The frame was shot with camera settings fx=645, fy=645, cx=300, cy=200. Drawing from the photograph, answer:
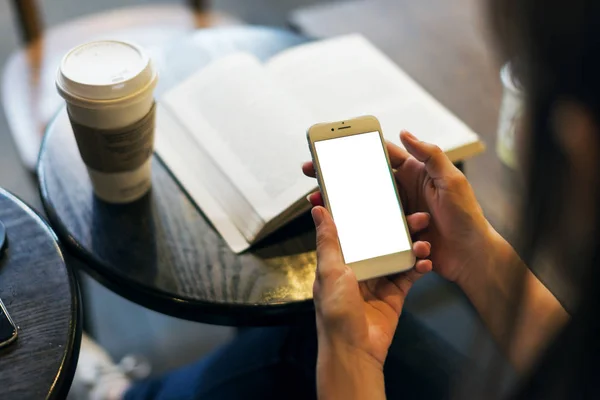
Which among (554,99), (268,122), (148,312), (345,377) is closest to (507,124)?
(268,122)

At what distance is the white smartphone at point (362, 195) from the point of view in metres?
0.65

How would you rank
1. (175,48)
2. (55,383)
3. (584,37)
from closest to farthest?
(584,37)
(55,383)
(175,48)

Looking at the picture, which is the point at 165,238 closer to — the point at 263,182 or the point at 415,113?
the point at 263,182

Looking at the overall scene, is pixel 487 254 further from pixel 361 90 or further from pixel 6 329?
pixel 6 329

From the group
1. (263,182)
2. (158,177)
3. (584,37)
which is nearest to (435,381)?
(263,182)

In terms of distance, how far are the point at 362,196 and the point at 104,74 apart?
287 millimetres

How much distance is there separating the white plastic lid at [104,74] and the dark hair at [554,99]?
1.44ft

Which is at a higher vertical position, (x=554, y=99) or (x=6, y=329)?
(x=554, y=99)

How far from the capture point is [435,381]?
2.40 ft

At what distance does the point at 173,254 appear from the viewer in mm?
706

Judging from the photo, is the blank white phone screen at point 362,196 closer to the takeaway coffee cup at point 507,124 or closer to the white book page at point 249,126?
the white book page at point 249,126

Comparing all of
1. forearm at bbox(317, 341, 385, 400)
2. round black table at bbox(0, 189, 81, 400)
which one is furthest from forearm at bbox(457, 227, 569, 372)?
round black table at bbox(0, 189, 81, 400)

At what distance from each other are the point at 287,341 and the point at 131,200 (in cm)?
25

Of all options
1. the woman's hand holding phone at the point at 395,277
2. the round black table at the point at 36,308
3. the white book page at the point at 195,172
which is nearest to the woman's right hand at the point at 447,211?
the woman's hand holding phone at the point at 395,277
